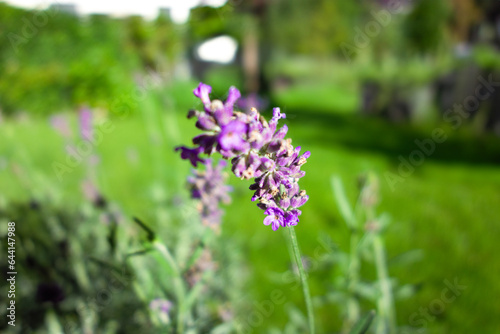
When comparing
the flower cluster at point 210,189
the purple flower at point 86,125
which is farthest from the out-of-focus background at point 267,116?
the flower cluster at point 210,189

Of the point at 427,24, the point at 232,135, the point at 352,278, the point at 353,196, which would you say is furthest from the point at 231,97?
the point at 427,24

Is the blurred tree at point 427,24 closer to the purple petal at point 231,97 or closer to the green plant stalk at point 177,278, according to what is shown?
the green plant stalk at point 177,278

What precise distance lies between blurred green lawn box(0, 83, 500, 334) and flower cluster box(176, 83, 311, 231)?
3.6 inches

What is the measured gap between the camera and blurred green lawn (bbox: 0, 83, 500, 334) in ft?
8.10

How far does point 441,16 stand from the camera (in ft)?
27.7

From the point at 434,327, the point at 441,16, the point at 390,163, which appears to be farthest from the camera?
the point at 441,16

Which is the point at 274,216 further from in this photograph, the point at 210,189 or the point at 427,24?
the point at 427,24

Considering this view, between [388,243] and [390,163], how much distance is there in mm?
2139

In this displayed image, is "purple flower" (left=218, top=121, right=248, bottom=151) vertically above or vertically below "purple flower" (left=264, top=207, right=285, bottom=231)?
above

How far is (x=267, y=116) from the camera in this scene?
8.24m

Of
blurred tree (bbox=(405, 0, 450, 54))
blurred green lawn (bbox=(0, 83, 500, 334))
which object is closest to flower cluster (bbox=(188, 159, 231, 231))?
blurred green lawn (bbox=(0, 83, 500, 334))

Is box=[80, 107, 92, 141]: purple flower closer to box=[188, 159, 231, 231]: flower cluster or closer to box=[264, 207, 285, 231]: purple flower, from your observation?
box=[188, 159, 231, 231]: flower cluster

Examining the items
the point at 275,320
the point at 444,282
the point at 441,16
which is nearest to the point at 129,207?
the point at 275,320

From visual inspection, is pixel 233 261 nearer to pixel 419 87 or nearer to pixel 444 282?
pixel 444 282
